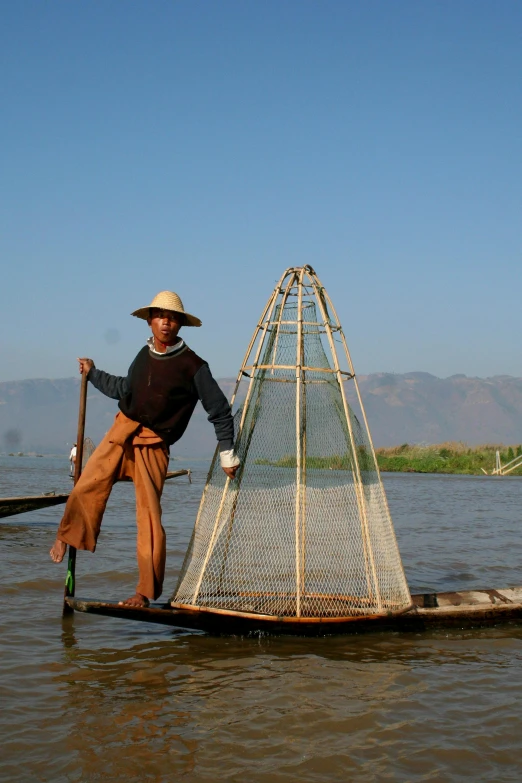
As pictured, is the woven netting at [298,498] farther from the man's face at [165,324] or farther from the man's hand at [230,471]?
the man's face at [165,324]

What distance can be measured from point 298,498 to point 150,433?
1.06m

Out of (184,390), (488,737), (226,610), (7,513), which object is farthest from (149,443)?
(7,513)

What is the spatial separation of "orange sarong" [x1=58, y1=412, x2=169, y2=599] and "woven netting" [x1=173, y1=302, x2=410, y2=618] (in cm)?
39

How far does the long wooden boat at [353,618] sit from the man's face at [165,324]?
1.57 metres

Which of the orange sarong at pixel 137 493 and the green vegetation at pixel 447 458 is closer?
the orange sarong at pixel 137 493

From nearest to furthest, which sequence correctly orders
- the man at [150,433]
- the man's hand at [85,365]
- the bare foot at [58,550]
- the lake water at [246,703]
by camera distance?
1. the lake water at [246,703]
2. the man at [150,433]
3. the bare foot at [58,550]
4. the man's hand at [85,365]

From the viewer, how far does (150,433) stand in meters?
4.52

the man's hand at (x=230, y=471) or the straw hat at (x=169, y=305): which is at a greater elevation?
the straw hat at (x=169, y=305)

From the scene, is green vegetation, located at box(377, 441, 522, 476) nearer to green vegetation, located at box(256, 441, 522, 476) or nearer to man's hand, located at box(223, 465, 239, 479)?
green vegetation, located at box(256, 441, 522, 476)

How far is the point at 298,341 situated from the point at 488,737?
8.62 ft

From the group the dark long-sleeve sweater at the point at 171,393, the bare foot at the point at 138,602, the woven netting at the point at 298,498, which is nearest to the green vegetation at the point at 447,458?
the woven netting at the point at 298,498

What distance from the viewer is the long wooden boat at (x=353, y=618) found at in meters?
4.27

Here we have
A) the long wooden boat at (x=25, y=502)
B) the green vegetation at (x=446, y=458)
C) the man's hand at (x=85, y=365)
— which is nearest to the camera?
the man's hand at (x=85, y=365)

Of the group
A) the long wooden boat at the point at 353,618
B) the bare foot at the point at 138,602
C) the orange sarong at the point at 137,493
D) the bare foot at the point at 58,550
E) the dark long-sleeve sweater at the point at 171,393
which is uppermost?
the dark long-sleeve sweater at the point at 171,393
